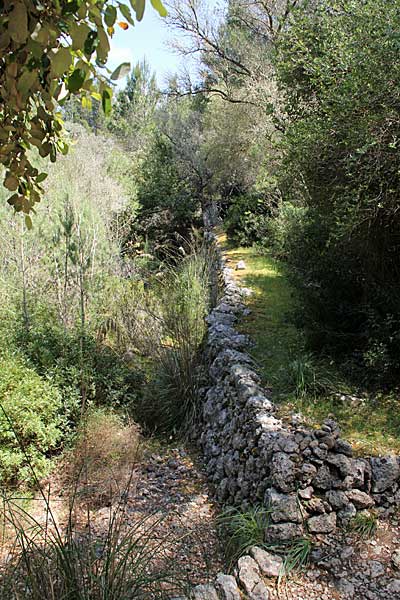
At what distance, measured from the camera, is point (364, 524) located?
9.60 feet

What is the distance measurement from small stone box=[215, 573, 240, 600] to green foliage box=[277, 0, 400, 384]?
2.06 meters

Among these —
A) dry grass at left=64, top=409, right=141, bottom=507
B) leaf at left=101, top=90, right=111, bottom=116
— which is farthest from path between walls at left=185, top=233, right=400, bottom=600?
leaf at left=101, top=90, right=111, bottom=116

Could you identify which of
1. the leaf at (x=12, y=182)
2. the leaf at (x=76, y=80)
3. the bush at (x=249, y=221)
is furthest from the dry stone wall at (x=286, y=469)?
the bush at (x=249, y=221)

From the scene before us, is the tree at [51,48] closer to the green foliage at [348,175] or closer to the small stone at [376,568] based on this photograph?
the green foliage at [348,175]

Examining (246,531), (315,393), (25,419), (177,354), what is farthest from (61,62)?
(177,354)

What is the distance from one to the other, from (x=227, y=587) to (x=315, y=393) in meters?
1.90

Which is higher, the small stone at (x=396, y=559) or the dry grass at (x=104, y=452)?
the small stone at (x=396, y=559)

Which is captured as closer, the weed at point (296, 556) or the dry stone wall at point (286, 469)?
the weed at point (296, 556)

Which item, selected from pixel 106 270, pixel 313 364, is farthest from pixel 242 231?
pixel 313 364

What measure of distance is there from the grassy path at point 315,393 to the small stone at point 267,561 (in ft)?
3.18

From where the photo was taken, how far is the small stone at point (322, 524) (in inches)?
114

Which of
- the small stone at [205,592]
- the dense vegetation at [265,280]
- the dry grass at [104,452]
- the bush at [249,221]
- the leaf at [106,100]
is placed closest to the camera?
the leaf at [106,100]

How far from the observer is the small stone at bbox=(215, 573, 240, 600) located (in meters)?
2.39

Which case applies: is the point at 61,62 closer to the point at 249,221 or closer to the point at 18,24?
the point at 18,24
